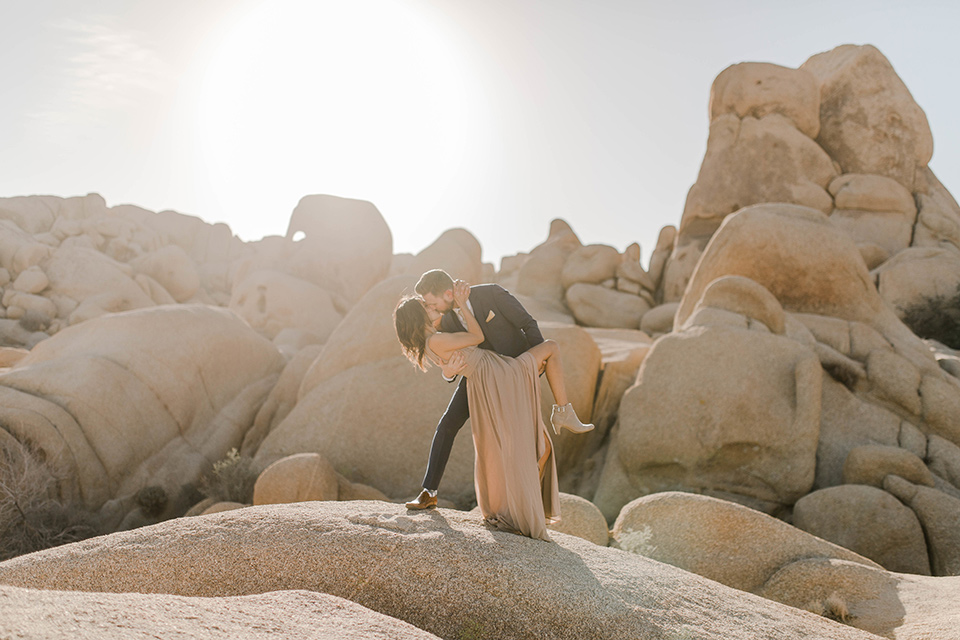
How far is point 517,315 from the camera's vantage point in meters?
4.87

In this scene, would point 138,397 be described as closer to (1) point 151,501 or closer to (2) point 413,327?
(1) point 151,501

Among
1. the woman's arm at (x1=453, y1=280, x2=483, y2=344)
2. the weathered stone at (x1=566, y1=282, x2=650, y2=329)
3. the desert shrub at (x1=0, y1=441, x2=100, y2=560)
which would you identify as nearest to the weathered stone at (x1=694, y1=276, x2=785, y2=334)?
the woman's arm at (x1=453, y1=280, x2=483, y2=344)

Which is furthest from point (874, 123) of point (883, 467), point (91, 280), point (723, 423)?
point (91, 280)

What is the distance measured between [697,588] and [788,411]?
588 cm

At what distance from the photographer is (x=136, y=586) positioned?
378 cm

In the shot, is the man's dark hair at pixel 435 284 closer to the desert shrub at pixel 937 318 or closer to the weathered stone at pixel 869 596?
the weathered stone at pixel 869 596

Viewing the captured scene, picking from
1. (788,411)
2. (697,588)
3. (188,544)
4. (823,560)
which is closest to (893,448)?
(788,411)

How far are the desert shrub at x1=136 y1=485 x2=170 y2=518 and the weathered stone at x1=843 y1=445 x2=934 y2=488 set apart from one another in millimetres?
10315

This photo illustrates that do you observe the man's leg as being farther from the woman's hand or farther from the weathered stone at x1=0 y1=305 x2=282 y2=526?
the weathered stone at x1=0 y1=305 x2=282 y2=526

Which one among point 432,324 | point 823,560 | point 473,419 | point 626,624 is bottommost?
point 823,560

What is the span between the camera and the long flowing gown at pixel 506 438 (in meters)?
4.46

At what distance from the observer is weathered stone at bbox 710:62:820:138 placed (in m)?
22.5

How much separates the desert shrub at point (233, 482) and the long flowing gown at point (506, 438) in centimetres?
630

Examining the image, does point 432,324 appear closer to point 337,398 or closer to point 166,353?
point 337,398
